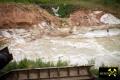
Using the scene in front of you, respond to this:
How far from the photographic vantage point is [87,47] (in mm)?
10688

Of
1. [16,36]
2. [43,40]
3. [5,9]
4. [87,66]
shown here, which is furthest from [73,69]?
[5,9]

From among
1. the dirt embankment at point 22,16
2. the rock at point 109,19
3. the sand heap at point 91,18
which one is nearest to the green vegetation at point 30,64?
the dirt embankment at point 22,16

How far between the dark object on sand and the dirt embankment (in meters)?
1.09

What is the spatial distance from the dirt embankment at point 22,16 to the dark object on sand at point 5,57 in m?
1.09

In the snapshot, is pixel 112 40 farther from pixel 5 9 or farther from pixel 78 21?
pixel 5 9

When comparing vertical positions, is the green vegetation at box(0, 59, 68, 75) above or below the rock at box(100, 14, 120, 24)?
below

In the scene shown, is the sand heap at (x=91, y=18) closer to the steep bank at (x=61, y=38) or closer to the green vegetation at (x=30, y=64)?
the steep bank at (x=61, y=38)

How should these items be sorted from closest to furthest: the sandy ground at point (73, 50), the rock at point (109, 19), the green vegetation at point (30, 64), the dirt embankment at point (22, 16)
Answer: the green vegetation at point (30, 64), the sandy ground at point (73, 50), the dirt embankment at point (22, 16), the rock at point (109, 19)

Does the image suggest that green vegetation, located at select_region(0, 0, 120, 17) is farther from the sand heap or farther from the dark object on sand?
the dark object on sand

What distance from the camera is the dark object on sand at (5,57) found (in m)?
9.52

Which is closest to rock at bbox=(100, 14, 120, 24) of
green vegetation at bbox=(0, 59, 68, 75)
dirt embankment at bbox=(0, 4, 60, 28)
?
dirt embankment at bbox=(0, 4, 60, 28)

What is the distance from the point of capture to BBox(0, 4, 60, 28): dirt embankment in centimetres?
1070

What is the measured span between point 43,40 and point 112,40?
2.10 m

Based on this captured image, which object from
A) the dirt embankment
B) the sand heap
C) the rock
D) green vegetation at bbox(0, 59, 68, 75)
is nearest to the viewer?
green vegetation at bbox(0, 59, 68, 75)
